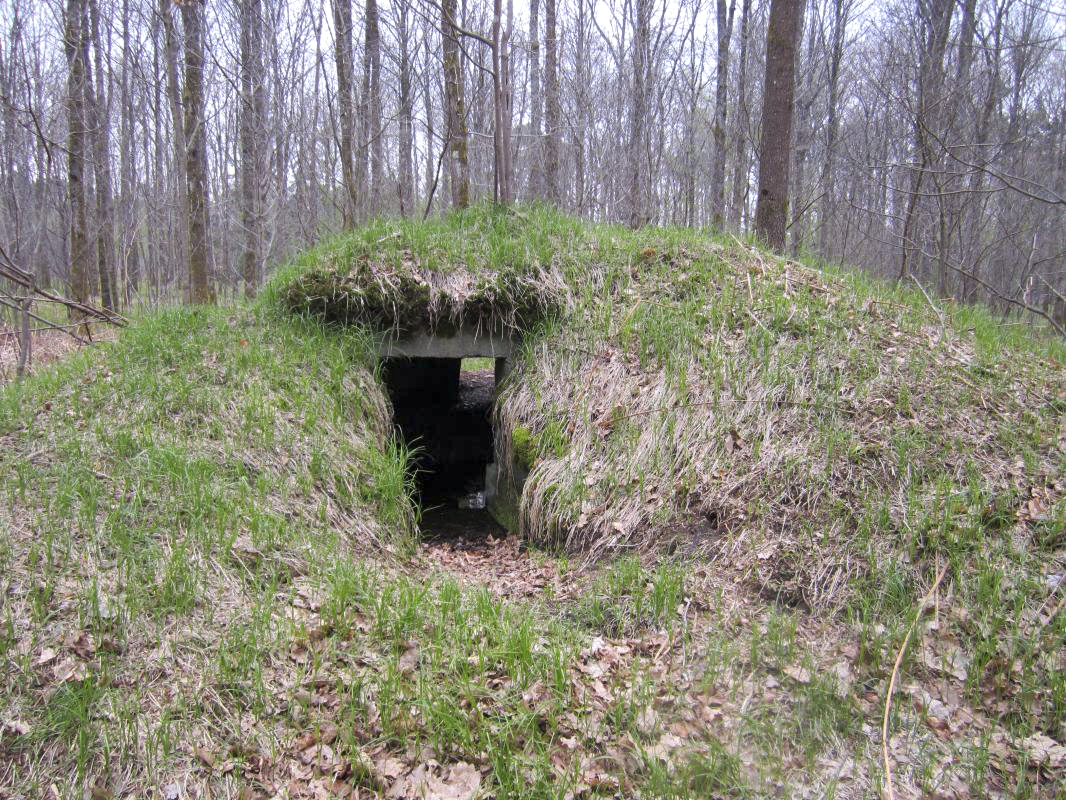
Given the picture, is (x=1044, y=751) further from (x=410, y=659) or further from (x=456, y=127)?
(x=456, y=127)

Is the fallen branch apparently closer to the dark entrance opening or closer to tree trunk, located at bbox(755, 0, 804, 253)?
the dark entrance opening

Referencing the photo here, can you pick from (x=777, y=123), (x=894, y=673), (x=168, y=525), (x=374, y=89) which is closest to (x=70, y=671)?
(x=168, y=525)

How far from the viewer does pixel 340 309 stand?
18.3 ft

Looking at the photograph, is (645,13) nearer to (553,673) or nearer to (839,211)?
(839,211)

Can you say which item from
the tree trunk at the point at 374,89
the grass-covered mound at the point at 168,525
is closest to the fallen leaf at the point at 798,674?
the grass-covered mound at the point at 168,525

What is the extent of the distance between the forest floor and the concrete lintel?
605 millimetres

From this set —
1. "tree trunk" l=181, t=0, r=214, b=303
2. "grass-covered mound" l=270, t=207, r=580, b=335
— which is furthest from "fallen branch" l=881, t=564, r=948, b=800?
"tree trunk" l=181, t=0, r=214, b=303

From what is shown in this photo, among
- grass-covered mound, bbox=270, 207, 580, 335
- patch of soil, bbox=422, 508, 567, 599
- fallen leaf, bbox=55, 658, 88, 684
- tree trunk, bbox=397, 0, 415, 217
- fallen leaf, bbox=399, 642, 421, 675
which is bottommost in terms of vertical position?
patch of soil, bbox=422, 508, 567, 599

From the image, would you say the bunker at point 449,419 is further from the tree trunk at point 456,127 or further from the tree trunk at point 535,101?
the tree trunk at point 535,101

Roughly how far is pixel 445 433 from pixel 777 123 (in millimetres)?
5150

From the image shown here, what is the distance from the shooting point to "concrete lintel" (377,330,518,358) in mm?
5684

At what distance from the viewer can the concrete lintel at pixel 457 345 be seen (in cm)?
568

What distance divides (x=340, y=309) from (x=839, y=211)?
17925mm

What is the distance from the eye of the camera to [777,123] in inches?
273
